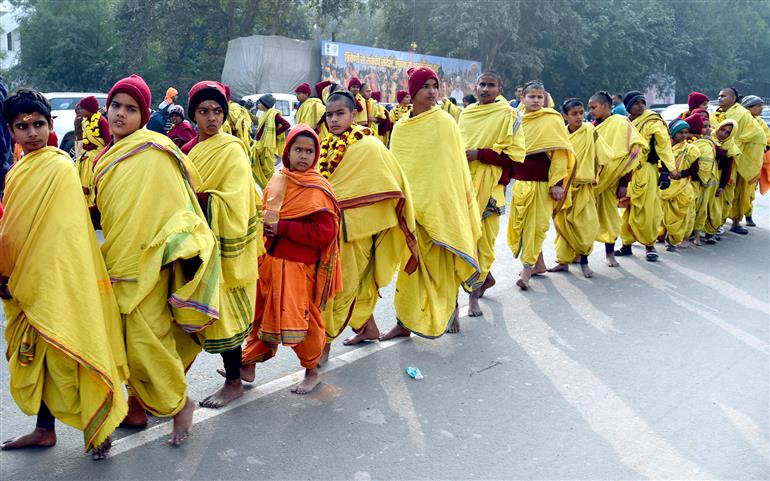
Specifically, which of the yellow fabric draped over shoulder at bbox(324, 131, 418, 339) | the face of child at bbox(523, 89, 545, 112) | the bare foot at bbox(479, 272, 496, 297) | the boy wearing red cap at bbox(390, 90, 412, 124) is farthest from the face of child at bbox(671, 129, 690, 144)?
the yellow fabric draped over shoulder at bbox(324, 131, 418, 339)

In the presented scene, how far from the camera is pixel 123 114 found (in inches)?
131

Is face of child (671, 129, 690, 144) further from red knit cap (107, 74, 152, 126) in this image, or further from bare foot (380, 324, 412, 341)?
red knit cap (107, 74, 152, 126)

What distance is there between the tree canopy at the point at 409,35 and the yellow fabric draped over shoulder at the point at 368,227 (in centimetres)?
2496

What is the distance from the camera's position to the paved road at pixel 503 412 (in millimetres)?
3521

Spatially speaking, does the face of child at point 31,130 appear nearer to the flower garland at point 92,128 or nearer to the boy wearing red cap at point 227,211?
the boy wearing red cap at point 227,211

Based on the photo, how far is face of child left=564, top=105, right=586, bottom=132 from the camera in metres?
7.37

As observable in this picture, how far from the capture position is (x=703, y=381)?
190 inches

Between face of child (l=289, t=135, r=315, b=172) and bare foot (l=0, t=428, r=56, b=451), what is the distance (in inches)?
72.4

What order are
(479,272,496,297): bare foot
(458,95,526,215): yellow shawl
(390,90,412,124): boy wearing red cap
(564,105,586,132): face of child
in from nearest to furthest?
(458,95,526,215): yellow shawl, (479,272,496,297): bare foot, (564,105,586,132): face of child, (390,90,412,124): boy wearing red cap

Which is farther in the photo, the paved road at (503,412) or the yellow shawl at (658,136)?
the yellow shawl at (658,136)

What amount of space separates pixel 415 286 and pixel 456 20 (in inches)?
1052

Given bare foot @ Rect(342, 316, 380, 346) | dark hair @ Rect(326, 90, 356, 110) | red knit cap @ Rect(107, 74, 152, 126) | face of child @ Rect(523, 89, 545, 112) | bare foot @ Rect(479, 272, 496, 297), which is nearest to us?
red knit cap @ Rect(107, 74, 152, 126)

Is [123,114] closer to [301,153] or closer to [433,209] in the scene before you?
[301,153]

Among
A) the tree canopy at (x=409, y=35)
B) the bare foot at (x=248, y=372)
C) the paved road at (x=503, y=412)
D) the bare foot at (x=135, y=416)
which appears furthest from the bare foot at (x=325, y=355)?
the tree canopy at (x=409, y=35)
